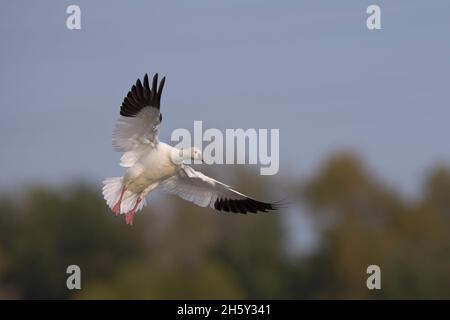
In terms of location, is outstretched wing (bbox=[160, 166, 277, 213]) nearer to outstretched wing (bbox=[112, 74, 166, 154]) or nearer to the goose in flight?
the goose in flight

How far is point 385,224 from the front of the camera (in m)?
37.3

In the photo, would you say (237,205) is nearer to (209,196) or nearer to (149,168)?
(209,196)

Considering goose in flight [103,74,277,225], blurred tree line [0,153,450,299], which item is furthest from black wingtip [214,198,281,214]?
blurred tree line [0,153,450,299]

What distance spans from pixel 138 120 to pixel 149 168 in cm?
56

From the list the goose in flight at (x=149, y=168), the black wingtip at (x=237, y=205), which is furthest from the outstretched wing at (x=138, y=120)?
the black wingtip at (x=237, y=205)

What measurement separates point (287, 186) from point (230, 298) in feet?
15.5

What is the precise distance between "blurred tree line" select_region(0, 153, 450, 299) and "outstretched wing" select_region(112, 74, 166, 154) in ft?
58.0

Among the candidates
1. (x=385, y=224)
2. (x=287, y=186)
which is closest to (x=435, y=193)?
(x=385, y=224)

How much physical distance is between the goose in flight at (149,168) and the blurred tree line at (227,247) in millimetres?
16697

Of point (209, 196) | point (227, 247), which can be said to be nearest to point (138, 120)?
point (209, 196)

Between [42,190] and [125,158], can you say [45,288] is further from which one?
[125,158]

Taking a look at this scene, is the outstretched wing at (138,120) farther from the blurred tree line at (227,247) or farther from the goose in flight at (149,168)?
the blurred tree line at (227,247)

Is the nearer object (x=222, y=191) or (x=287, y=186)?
(x=222, y=191)
